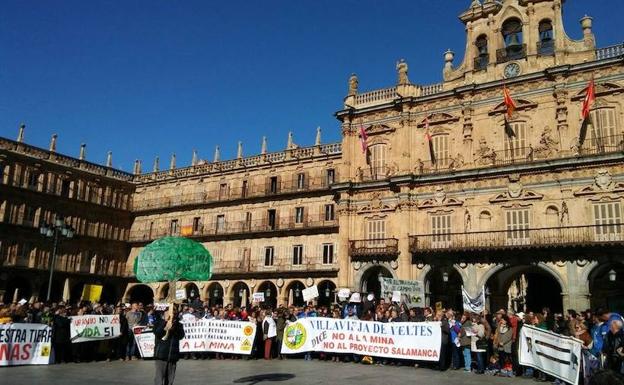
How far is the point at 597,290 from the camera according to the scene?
3177cm

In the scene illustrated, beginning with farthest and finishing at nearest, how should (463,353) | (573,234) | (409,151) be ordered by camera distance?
(409,151), (573,234), (463,353)

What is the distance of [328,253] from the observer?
41.6 metres

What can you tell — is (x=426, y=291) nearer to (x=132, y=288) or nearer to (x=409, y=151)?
(x=409, y=151)

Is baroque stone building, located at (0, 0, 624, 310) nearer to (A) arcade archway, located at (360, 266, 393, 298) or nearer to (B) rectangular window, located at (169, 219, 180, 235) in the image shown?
(A) arcade archway, located at (360, 266, 393, 298)

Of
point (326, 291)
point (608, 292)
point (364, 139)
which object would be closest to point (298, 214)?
point (326, 291)

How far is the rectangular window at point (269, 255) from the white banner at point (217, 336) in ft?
84.4

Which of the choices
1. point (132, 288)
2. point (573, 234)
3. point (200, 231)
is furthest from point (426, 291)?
point (132, 288)

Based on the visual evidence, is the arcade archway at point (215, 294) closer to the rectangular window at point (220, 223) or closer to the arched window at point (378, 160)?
A: the rectangular window at point (220, 223)

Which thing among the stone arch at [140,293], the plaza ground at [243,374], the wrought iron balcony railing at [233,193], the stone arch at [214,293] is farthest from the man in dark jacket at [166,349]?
the stone arch at [140,293]

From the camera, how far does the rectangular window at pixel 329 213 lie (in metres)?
42.5

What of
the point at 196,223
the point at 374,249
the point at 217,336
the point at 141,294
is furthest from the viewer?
the point at 141,294

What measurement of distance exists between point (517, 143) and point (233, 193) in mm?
25399

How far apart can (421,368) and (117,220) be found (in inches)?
1679

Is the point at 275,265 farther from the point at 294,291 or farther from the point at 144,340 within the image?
the point at 144,340
